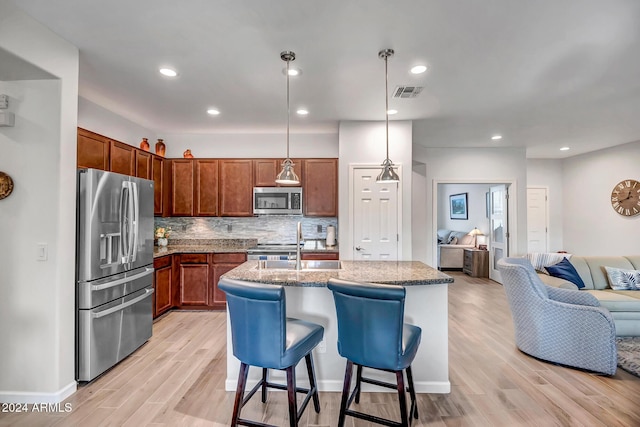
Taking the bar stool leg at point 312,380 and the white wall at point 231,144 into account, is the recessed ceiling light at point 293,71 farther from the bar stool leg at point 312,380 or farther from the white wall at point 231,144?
the bar stool leg at point 312,380

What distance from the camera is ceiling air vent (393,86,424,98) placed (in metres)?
3.31

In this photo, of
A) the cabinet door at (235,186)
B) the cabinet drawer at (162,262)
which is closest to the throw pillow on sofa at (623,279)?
the cabinet door at (235,186)

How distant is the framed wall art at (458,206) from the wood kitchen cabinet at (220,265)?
6619 mm

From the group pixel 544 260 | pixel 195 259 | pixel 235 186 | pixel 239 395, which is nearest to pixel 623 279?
pixel 544 260

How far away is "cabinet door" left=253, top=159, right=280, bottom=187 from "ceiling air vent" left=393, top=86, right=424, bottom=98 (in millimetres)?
2112

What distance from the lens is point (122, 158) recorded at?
3.81 metres

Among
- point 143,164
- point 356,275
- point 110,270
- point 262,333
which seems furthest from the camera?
point 143,164

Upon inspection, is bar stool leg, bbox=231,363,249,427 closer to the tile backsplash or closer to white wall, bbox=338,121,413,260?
white wall, bbox=338,121,413,260

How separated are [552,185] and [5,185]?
8970 mm

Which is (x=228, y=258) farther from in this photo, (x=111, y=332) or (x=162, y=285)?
(x=111, y=332)

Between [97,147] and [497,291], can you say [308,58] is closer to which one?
[97,147]

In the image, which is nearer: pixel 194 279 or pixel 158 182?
pixel 194 279

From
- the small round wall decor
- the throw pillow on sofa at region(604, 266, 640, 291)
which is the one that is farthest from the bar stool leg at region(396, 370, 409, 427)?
the throw pillow on sofa at region(604, 266, 640, 291)

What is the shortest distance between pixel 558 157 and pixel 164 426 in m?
8.46
